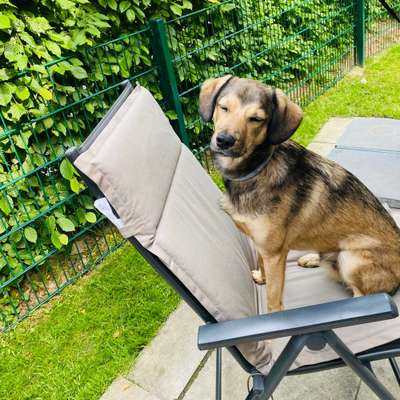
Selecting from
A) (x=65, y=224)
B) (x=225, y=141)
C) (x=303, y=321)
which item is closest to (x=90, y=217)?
(x=65, y=224)

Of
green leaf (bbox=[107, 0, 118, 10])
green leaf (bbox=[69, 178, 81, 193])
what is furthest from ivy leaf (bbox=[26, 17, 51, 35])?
green leaf (bbox=[69, 178, 81, 193])

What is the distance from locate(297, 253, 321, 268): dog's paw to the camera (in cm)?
229

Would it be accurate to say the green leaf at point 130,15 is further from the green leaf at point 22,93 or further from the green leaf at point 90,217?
the green leaf at point 90,217

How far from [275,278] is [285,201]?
357 millimetres

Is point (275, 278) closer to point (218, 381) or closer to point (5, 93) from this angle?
point (218, 381)

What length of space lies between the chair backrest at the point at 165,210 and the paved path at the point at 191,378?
0.57 metres

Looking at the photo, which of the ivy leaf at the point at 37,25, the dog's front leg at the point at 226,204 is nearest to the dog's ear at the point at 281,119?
the dog's front leg at the point at 226,204

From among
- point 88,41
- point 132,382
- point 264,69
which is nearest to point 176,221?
point 132,382

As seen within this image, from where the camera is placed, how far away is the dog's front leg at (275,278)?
2.04 meters

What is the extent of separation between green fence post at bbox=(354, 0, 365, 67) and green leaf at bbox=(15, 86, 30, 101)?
16.7 ft

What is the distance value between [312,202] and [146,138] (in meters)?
0.84

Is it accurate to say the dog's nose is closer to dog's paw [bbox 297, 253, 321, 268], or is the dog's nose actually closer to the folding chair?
the folding chair

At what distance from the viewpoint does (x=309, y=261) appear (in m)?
2.33

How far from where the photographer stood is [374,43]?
286 inches
